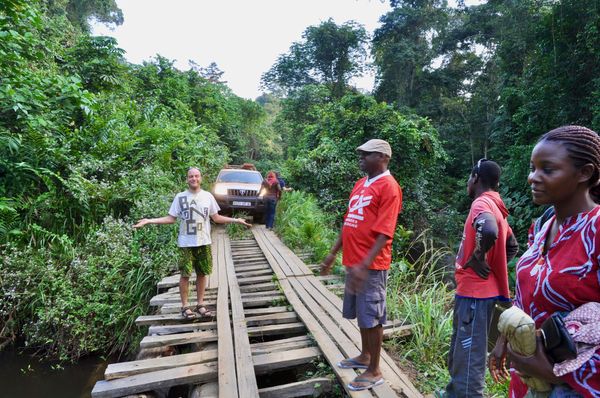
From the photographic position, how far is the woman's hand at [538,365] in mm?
1066

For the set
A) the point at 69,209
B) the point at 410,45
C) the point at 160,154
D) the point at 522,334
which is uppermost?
the point at 410,45

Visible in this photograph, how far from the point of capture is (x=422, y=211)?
43.3 ft

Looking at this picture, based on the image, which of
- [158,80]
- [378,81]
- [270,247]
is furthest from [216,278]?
[378,81]

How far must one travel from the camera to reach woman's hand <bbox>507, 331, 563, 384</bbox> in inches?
42.0

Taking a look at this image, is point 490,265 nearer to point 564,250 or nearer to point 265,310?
point 564,250

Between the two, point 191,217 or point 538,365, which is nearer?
point 538,365

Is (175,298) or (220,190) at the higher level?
(220,190)

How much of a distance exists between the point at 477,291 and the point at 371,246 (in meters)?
0.77

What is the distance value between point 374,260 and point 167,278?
12.9 feet

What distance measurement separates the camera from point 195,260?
418cm

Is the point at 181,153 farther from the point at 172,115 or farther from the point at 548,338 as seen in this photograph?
the point at 548,338

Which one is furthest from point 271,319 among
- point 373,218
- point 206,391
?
point 373,218

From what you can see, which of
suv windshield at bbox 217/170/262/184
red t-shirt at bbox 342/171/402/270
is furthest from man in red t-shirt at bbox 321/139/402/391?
suv windshield at bbox 217/170/262/184

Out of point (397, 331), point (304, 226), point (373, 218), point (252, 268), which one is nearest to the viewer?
point (373, 218)
